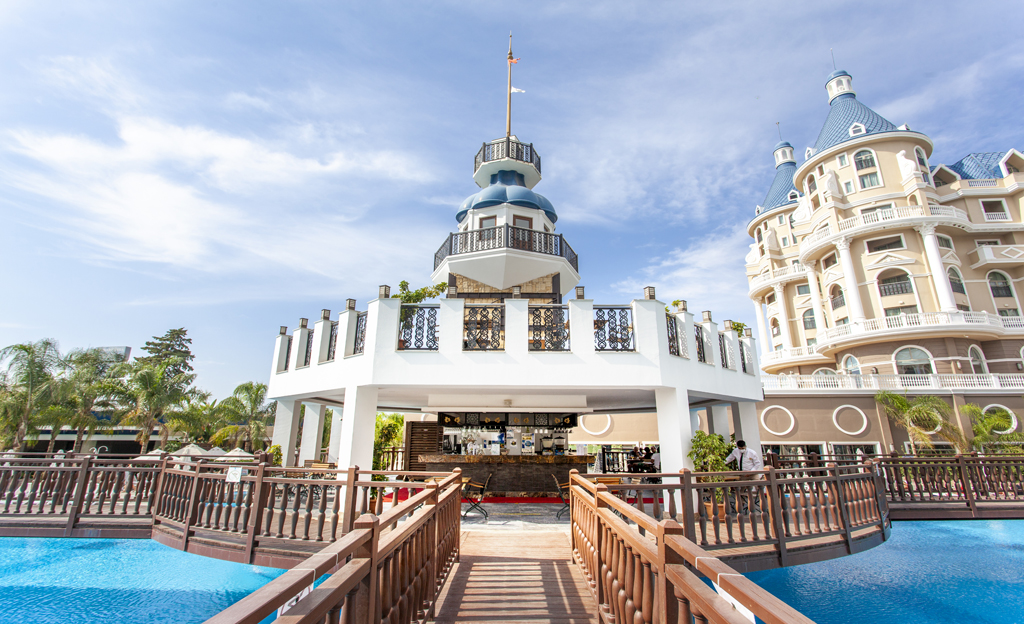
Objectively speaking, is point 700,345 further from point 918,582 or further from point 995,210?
point 995,210

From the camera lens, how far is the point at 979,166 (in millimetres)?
30234

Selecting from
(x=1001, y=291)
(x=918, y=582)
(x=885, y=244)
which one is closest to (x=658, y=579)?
(x=918, y=582)

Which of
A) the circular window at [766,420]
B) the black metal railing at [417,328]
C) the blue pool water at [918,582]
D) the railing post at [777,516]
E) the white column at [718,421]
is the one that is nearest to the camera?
the railing post at [777,516]

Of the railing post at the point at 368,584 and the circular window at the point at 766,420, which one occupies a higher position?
the circular window at the point at 766,420

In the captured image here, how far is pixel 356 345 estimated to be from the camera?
10922mm

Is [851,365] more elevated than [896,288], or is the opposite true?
[896,288]

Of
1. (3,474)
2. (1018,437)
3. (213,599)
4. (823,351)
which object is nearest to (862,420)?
(1018,437)

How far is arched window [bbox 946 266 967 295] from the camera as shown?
26750 millimetres

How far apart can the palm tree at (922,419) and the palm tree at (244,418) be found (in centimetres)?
4078

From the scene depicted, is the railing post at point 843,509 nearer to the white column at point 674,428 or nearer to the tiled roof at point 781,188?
the white column at point 674,428

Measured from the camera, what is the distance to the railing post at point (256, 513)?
6.48m

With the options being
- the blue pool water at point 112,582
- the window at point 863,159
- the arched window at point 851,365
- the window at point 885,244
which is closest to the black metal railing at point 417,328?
the blue pool water at point 112,582

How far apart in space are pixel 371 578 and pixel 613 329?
27.4 feet

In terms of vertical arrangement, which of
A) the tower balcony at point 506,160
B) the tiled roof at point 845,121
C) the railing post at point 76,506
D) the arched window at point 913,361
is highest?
the tiled roof at point 845,121
